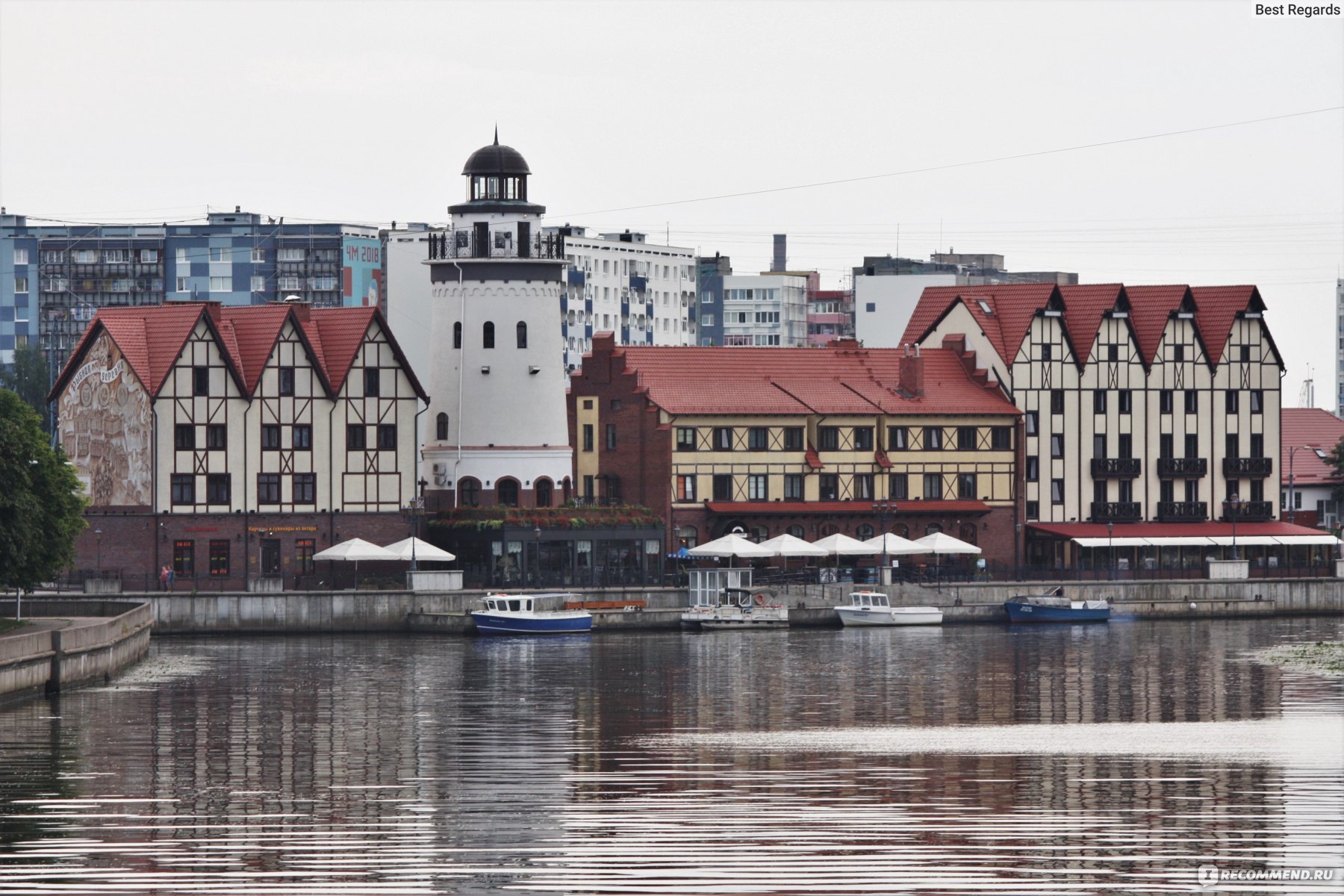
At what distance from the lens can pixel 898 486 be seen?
116 metres

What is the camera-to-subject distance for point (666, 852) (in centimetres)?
4106

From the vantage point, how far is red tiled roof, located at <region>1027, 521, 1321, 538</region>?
118 m

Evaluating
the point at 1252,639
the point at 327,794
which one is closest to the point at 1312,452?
the point at 1252,639

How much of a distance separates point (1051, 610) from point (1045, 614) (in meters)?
0.29

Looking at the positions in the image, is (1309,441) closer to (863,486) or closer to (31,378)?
(863,486)

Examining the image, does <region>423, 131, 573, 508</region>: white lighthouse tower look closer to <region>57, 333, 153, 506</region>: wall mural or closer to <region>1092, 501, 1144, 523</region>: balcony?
<region>57, 333, 153, 506</region>: wall mural

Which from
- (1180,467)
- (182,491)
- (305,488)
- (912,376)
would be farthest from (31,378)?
(1180,467)

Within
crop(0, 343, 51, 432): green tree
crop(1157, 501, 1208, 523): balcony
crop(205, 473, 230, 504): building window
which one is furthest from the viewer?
crop(0, 343, 51, 432): green tree

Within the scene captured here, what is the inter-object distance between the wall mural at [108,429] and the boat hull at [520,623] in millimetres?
14894

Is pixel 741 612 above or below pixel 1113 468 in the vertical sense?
below

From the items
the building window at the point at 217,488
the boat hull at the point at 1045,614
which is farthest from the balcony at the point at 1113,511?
the building window at the point at 217,488

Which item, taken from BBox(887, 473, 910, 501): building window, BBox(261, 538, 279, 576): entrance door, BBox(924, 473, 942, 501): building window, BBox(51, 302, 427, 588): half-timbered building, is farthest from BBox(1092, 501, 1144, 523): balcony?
BBox(261, 538, 279, 576): entrance door

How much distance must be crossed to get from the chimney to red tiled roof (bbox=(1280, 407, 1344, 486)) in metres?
27.4

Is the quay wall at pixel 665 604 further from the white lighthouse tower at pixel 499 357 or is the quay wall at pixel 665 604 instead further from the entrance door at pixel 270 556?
the white lighthouse tower at pixel 499 357
